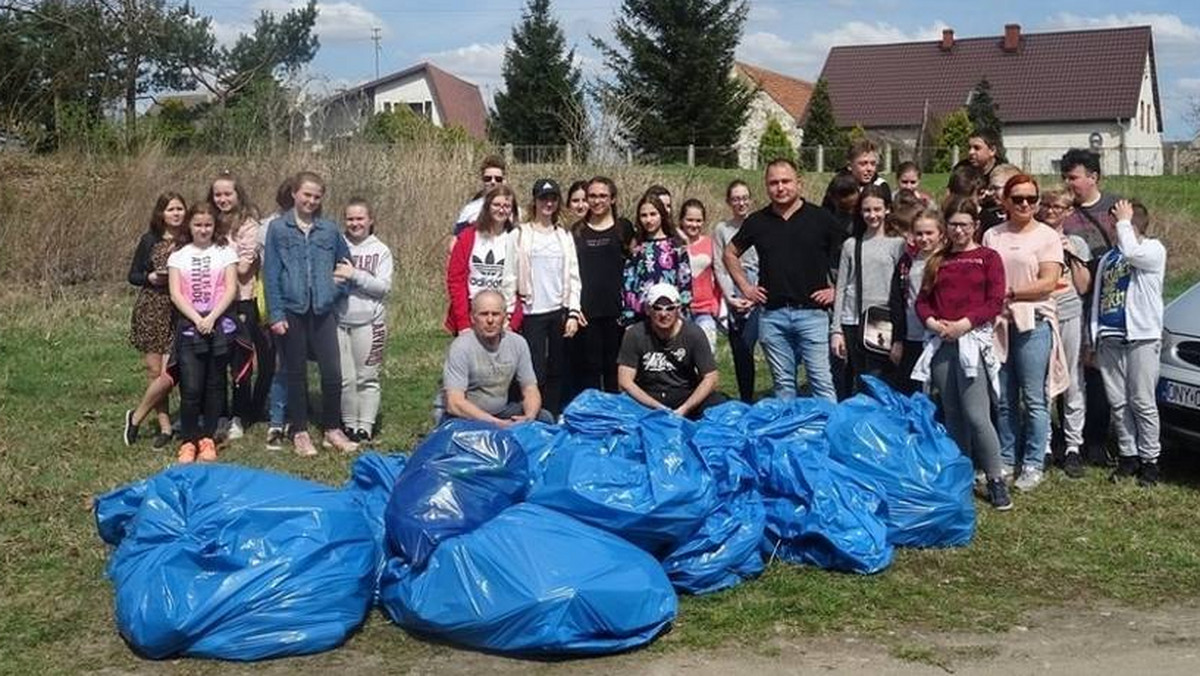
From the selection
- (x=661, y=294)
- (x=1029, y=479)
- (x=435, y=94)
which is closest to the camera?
(x=661, y=294)

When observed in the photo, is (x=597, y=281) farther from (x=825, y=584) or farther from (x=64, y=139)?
(x=64, y=139)

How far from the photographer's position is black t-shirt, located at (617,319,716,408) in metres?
6.87

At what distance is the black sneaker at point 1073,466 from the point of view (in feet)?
23.9

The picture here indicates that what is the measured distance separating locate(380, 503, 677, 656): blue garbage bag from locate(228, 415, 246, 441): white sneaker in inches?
142

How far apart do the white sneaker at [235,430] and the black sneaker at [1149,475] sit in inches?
215

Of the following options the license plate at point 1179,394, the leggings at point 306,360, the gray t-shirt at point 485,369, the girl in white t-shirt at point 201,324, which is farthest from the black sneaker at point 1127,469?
the girl in white t-shirt at point 201,324

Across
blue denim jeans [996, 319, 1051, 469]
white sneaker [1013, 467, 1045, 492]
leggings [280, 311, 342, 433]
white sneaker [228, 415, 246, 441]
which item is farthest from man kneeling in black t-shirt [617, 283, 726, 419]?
white sneaker [228, 415, 246, 441]

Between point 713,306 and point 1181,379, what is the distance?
9.09 feet

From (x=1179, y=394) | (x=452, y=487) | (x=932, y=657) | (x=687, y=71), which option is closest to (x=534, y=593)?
(x=452, y=487)

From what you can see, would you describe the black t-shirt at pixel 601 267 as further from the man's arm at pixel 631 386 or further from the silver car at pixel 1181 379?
the silver car at pixel 1181 379

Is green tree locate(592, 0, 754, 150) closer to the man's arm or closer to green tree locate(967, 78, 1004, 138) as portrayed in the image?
green tree locate(967, 78, 1004, 138)

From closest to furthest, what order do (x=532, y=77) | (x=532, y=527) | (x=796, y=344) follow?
(x=532, y=527)
(x=796, y=344)
(x=532, y=77)

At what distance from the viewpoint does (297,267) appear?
7570 millimetres

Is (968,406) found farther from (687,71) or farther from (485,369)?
(687,71)
